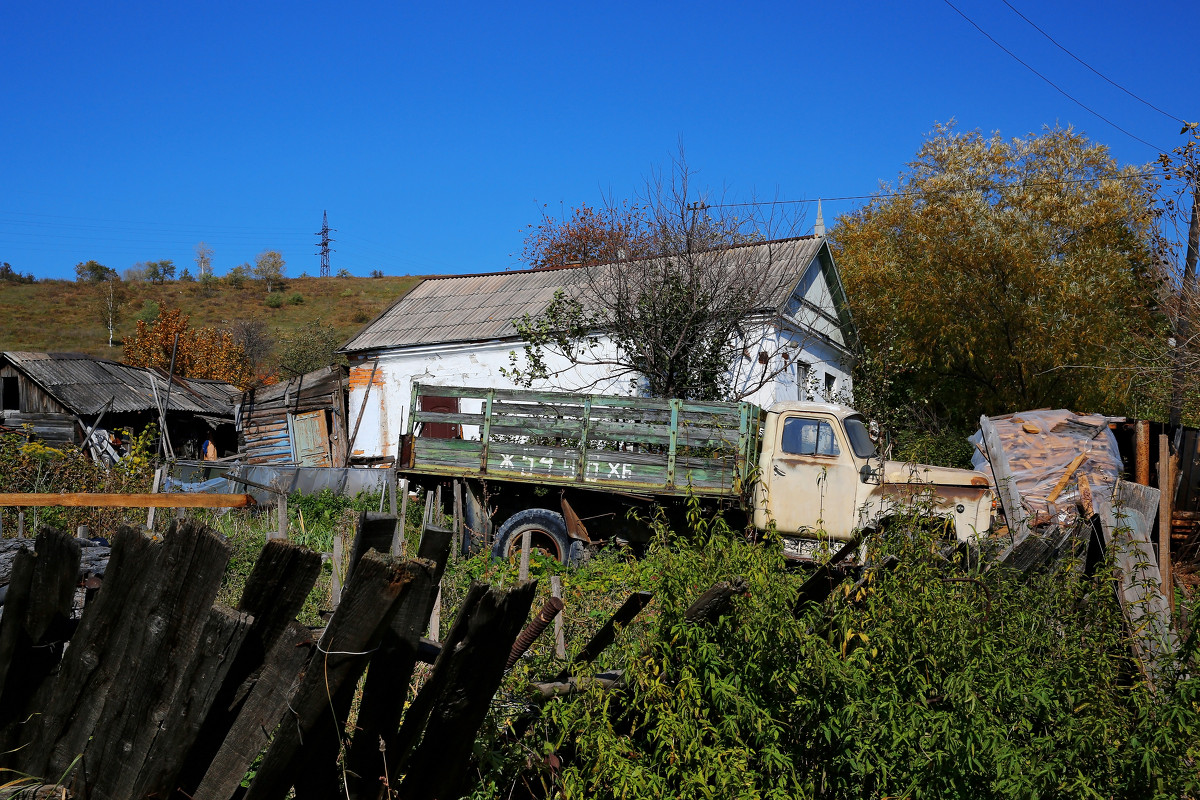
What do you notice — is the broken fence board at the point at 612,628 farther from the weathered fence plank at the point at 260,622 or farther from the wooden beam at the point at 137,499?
the wooden beam at the point at 137,499

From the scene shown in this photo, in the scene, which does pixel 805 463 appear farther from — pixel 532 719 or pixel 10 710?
pixel 10 710

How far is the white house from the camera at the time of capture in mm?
15906

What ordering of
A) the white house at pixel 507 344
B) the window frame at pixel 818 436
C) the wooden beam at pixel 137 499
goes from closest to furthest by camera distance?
the wooden beam at pixel 137 499
the window frame at pixel 818 436
the white house at pixel 507 344

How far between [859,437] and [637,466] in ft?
7.67

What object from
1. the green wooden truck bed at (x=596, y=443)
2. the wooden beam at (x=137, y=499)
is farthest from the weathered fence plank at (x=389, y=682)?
the green wooden truck bed at (x=596, y=443)

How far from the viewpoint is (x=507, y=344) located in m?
17.8

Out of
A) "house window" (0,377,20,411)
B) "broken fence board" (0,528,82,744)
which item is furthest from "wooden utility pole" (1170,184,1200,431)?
"house window" (0,377,20,411)

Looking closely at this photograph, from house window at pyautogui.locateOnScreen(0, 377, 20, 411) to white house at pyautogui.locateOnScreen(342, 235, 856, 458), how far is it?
10.5 meters

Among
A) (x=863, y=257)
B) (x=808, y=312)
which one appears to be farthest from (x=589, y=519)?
(x=863, y=257)

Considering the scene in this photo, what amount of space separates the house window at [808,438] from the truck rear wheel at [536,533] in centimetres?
258

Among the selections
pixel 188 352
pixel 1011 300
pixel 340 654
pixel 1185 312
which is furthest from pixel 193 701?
pixel 188 352

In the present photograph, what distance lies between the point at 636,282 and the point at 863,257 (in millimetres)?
9211

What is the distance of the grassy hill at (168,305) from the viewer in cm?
4609

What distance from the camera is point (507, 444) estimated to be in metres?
9.60
